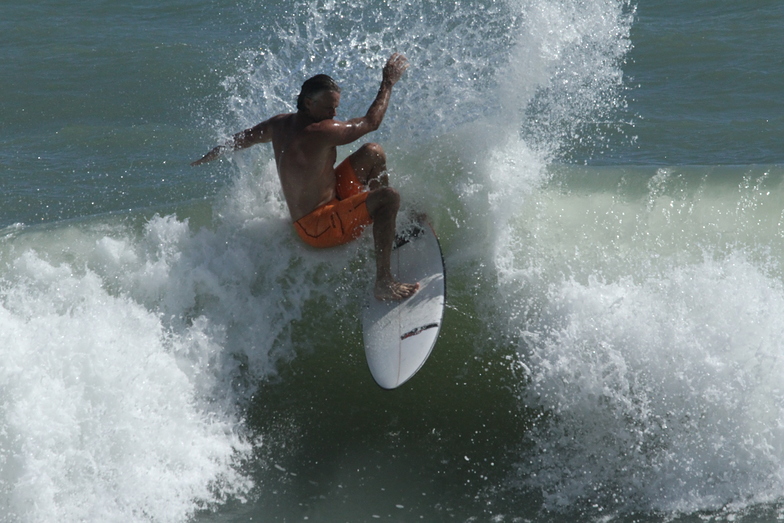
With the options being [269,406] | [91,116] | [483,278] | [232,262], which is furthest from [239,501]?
[91,116]

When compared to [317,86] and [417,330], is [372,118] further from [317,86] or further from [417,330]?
[417,330]

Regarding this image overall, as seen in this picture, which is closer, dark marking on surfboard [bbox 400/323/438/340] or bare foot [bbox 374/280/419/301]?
dark marking on surfboard [bbox 400/323/438/340]

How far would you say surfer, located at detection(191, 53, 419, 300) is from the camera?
4.34 metres

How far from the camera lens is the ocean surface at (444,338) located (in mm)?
4031

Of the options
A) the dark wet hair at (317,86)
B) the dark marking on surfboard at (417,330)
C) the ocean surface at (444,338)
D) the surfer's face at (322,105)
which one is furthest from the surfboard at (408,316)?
the dark wet hair at (317,86)

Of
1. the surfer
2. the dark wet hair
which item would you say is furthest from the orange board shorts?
the dark wet hair

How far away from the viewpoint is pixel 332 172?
469 cm

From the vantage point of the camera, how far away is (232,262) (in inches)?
200

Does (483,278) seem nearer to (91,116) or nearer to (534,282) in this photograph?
(534,282)

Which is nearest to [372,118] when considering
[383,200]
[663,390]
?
[383,200]

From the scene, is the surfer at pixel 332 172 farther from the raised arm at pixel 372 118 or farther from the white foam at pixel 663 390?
the white foam at pixel 663 390

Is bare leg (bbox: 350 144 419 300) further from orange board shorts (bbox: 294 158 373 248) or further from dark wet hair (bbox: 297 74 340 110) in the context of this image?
dark wet hair (bbox: 297 74 340 110)

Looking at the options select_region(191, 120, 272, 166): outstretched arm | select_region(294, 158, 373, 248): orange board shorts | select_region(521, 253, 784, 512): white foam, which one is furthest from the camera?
select_region(191, 120, 272, 166): outstretched arm

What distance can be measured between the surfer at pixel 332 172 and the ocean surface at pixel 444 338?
13.3 inches
